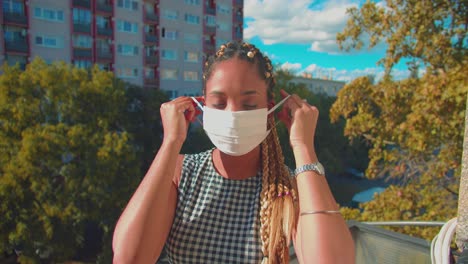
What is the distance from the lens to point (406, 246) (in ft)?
9.42

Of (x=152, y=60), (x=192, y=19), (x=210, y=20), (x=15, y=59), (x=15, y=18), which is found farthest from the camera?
(x=210, y=20)

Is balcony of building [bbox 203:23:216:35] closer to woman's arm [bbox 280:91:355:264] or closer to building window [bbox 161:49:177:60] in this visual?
A: building window [bbox 161:49:177:60]

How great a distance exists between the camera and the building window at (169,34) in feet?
86.4

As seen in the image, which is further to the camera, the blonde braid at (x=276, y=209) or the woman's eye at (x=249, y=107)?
the woman's eye at (x=249, y=107)

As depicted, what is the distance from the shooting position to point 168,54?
1050 inches

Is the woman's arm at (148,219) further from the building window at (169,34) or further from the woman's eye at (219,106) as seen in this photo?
the building window at (169,34)

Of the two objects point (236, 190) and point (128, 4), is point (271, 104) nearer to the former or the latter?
point (236, 190)

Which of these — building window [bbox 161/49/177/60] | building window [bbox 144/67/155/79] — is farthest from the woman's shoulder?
building window [bbox 161/49/177/60]

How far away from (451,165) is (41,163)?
12.1 m

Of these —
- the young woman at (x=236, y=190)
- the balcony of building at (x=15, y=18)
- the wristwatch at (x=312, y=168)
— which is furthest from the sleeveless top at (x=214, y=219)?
the balcony of building at (x=15, y=18)

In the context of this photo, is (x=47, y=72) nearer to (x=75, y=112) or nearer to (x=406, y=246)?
(x=75, y=112)

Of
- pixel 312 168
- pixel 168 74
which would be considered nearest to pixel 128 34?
pixel 168 74

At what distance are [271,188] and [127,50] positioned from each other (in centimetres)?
2454

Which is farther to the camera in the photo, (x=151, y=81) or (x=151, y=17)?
(x=151, y=81)
